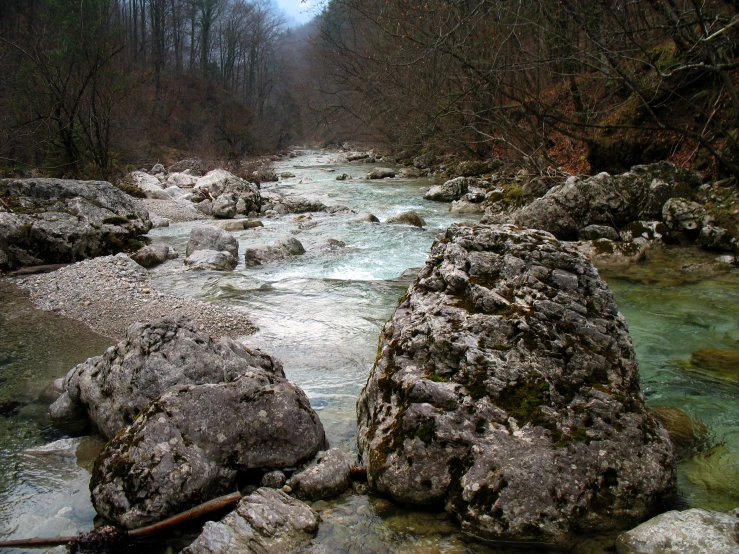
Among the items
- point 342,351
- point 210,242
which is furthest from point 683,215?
point 210,242

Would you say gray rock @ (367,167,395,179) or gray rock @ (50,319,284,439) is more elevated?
gray rock @ (367,167,395,179)

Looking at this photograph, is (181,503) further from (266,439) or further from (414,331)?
(414,331)

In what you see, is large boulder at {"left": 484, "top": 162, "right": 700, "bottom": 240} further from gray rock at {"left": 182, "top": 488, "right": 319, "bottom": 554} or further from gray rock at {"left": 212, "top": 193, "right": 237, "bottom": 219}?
gray rock at {"left": 212, "top": 193, "right": 237, "bottom": 219}

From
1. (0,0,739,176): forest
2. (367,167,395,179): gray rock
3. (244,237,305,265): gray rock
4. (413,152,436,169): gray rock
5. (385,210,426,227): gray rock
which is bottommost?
(244,237,305,265): gray rock

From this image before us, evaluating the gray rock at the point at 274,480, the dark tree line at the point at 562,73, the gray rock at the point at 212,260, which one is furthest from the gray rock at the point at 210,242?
the gray rock at the point at 274,480

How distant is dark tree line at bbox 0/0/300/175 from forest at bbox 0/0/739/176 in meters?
0.07

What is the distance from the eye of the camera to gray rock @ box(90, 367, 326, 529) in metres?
2.86

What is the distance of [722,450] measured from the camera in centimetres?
339

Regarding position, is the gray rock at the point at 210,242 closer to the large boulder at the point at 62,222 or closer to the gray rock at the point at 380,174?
the large boulder at the point at 62,222

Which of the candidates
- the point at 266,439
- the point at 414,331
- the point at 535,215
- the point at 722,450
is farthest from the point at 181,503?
the point at 535,215

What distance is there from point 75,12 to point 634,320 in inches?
713

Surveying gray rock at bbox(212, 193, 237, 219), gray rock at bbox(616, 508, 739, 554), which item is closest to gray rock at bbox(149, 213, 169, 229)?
gray rock at bbox(212, 193, 237, 219)

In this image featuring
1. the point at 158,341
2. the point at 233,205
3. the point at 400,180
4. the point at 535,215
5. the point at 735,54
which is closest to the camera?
the point at 158,341

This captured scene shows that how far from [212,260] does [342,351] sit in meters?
4.55
